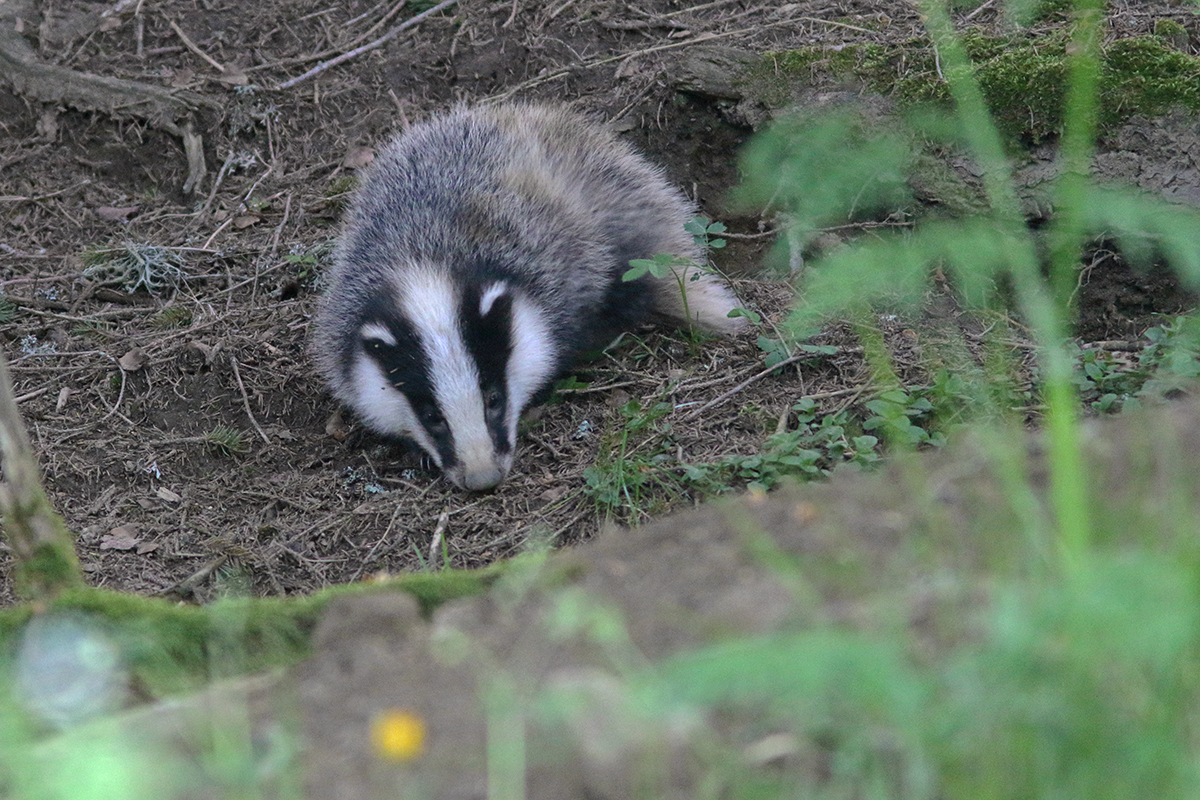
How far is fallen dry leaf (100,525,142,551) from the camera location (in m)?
4.17

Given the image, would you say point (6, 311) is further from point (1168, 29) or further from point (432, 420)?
point (1168, 29)

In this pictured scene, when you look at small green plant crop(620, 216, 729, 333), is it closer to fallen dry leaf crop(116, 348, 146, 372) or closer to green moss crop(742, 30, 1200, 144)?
green moss crop(742, 30, 1200, 144)

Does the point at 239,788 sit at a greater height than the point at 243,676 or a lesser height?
greater

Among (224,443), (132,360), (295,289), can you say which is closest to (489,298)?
(224,443)

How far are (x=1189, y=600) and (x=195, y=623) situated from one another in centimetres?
179

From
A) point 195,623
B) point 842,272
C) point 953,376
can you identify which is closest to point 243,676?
point 195,623

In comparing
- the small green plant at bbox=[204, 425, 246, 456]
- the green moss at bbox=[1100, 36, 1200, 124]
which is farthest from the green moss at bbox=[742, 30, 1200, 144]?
the small green plant at bbox=[204, 425, 246, 456]

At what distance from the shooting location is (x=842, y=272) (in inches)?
90.7

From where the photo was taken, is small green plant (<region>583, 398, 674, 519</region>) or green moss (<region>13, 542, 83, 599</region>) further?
small green plant (<region>583, 398, 674, 519</region>)

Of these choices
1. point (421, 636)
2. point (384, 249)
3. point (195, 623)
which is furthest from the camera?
point (384, 249)

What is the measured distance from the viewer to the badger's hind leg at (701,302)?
4751mm

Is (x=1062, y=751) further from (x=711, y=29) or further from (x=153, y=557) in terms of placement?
(x=711, y=29)

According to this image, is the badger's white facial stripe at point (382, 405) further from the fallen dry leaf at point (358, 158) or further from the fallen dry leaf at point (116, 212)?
the fallen dry leaf at point (116, 212)

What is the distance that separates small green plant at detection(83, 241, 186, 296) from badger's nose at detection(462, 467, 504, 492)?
2143 millimetres
